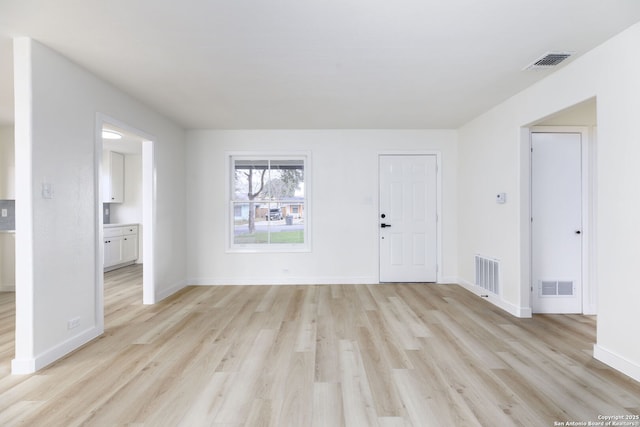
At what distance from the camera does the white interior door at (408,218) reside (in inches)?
209

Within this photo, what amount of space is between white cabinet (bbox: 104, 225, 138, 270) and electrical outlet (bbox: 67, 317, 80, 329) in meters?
3.77

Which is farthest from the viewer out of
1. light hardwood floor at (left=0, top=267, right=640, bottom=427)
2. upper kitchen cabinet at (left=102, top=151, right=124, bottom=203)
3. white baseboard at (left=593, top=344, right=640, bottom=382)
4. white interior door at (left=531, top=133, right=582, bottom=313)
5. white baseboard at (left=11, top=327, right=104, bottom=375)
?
upper kitchen cabinet at (left=102, top=151, right=124, bottom=203)

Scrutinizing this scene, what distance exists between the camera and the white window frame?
17.4 feet

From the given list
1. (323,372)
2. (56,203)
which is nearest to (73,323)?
(56,203)

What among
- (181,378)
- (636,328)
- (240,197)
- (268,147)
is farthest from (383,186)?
(181,378)

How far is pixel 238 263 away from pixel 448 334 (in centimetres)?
338

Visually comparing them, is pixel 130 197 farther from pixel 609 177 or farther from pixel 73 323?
pixel 609 177

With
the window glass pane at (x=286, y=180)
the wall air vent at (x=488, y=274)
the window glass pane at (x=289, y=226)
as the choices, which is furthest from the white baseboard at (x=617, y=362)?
the window glass pane at (x=286, y=180)

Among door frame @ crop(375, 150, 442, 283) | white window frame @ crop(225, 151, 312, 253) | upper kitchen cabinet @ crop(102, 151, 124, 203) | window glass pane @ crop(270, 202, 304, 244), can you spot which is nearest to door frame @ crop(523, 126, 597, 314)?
door frame @ crop(375, 150, 442, 283)

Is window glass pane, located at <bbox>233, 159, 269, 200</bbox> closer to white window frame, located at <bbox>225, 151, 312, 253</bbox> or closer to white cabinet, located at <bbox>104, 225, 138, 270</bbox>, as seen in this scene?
white window frame, located at <bbox>225, 151, 312, 253</bbox>

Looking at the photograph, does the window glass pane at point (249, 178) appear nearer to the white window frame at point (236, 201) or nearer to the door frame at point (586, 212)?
the white window frame at point (236, 201)

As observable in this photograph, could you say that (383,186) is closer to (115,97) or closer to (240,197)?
(240,197)

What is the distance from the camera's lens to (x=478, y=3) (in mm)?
2025

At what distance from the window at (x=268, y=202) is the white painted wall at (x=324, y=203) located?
181mm
